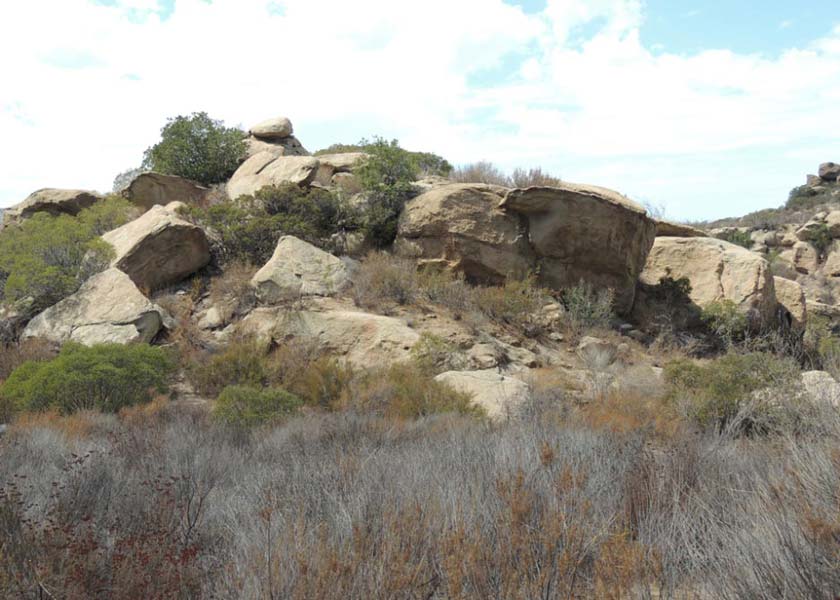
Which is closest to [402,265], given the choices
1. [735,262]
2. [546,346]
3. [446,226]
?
[446,226]

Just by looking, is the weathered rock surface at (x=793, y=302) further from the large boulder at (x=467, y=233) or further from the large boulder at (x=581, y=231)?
the large boulder at (x=467, y=233)

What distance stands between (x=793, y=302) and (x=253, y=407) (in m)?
16.1

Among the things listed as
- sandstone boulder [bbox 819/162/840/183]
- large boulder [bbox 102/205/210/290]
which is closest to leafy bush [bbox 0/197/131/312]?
large boulder [bbox 102/205/210/290]

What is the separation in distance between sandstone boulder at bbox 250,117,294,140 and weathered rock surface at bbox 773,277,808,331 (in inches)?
611

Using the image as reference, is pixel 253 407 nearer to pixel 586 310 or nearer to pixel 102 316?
pixel 102 316

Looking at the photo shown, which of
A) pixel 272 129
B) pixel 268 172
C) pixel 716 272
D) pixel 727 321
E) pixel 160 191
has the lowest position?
pixel 727 321

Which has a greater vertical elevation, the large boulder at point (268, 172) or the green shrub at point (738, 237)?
the large boulder at point (268, 172)

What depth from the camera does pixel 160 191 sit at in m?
17.9

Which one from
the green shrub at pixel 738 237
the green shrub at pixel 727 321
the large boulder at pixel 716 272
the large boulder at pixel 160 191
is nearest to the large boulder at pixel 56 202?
the large boulder at pixel 160 191

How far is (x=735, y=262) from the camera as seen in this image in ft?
57.2

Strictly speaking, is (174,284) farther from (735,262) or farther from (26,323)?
(735,262)

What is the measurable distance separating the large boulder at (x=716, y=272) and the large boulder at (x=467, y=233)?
4.79m

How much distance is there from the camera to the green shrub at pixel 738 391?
25.6ft

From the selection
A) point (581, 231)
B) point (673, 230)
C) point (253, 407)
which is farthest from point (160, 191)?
point (673, 230)
